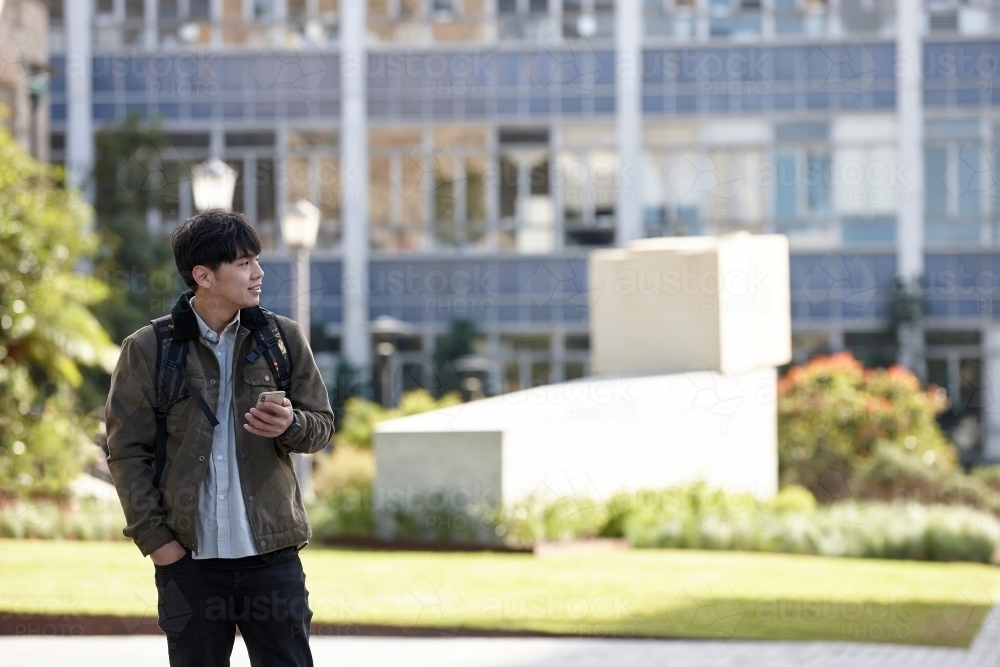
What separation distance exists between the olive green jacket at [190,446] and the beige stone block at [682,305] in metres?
12.4

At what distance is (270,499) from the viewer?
445 centimetres

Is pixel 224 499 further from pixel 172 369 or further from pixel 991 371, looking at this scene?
pixel 991 371

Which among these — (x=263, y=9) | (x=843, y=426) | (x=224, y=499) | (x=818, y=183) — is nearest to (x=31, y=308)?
(x=224, y=499)

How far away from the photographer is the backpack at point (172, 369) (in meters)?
4.43

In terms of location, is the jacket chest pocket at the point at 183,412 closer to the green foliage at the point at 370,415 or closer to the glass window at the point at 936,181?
the green foliage at the point at 370,415

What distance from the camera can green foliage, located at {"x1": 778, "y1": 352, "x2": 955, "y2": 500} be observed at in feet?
68.0

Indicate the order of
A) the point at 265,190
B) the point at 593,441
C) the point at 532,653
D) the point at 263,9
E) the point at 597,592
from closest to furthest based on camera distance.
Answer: the point at 532,653 < the point at 597,592 < the point at 593,441 < the point at 265,190 < the point at 263,9

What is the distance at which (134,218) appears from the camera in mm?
31000

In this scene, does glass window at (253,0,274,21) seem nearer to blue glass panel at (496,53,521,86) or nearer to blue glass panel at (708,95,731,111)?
blue glass panel at (496,53,521,86)

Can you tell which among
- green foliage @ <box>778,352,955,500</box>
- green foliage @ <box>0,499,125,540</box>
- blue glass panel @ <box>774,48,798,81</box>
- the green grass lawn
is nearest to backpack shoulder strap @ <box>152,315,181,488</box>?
the green grass lawn

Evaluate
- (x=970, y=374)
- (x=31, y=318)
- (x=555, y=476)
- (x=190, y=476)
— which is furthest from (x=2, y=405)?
(x=970, y=374)

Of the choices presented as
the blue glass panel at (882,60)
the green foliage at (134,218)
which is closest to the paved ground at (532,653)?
the green foliage at (134,218)

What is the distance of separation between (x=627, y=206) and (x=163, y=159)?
10589 millimetres

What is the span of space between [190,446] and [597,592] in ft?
21.5
